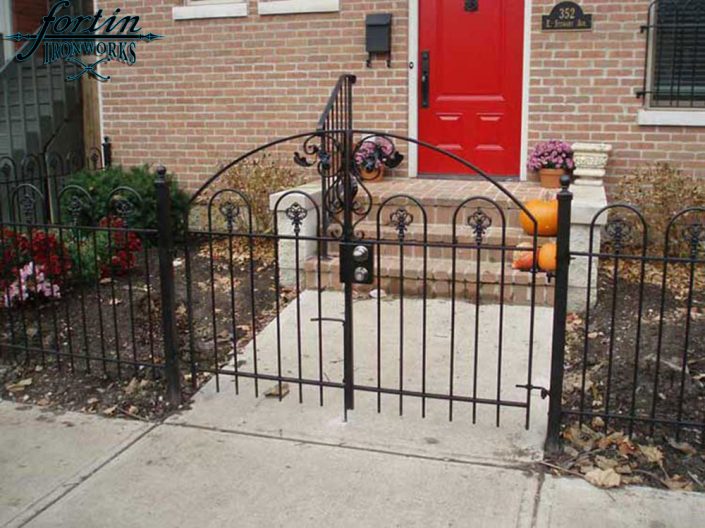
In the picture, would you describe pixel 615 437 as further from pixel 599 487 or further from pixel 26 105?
pixel 26 105

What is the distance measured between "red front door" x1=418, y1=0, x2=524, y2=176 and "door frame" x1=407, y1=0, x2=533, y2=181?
50 mm

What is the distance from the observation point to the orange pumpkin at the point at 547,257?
556 cm

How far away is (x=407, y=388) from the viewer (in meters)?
4.43

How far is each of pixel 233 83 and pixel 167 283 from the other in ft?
13.7

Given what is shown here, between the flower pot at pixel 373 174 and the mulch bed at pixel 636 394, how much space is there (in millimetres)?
2309

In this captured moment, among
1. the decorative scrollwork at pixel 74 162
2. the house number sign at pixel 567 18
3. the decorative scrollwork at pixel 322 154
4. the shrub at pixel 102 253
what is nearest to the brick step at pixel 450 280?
the decorative scrollwork at pixel 322 154

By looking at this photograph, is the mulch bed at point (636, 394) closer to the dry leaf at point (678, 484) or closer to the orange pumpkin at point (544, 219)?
the dry leaf at point (678, 484)

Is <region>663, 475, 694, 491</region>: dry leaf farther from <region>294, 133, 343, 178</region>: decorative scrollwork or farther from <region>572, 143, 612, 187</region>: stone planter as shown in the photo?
<region>572, 143, 612, 187</region>: stone planter

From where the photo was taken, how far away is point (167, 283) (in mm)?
4203

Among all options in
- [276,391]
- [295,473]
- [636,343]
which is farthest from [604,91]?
[295,473]

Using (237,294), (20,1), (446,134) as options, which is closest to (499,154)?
(446,134)

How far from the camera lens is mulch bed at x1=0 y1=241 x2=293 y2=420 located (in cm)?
445

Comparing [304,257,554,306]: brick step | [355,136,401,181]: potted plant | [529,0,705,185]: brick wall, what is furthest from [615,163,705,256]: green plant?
[355,136,401,181]: potted plant

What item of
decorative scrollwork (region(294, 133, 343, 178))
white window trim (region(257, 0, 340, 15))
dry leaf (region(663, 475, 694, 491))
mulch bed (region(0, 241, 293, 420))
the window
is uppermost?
white window trim (region(257, 0, 340, 15))
